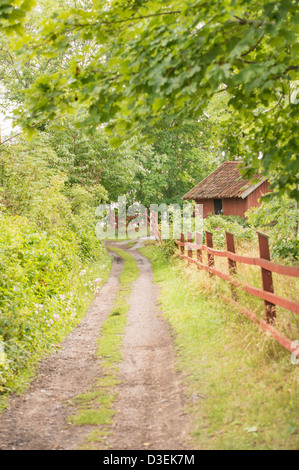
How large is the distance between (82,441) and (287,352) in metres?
2.52

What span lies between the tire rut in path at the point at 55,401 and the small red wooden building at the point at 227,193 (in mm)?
21102

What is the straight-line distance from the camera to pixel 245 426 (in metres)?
4.09

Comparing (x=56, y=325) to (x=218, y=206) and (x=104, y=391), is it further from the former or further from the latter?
(x=218, y=206)

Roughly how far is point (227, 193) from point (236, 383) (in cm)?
2503

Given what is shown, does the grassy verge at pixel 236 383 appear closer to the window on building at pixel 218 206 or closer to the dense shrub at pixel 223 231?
the dense shrub at pixel 223 231

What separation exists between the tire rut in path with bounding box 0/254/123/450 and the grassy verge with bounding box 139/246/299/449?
1.32m

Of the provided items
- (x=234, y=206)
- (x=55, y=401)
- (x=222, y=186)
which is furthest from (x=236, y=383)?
(x=222, y=186)

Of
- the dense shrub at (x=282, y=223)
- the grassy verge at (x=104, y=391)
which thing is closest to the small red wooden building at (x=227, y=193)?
the dense shrub at (x=282, y=223)

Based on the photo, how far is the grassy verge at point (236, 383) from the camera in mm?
3949

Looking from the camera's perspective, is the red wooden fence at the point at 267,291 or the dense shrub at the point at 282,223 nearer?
the red wooden fence at the point at 267,291

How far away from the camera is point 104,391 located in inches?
222

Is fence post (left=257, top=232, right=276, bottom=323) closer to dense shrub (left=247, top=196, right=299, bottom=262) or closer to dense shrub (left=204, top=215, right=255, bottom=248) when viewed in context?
dense shrub (left=247, top=196, right=299, bottom=262)
